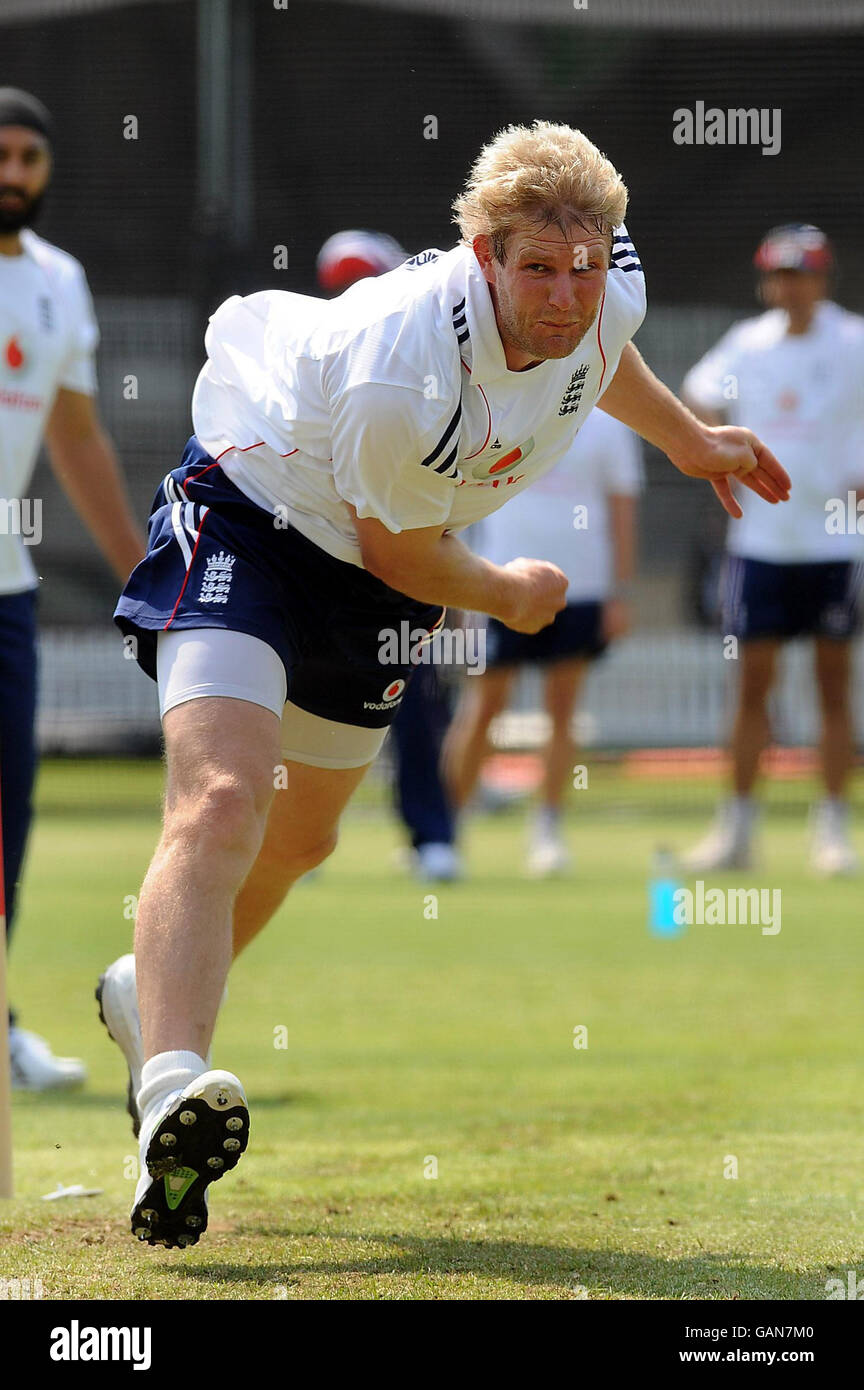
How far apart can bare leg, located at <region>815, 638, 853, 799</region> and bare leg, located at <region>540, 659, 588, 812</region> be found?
118 centimetres

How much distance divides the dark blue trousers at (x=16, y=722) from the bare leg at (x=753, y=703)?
16.3ft

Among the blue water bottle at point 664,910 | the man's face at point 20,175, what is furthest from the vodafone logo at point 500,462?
the blue water bottle at point 664,910

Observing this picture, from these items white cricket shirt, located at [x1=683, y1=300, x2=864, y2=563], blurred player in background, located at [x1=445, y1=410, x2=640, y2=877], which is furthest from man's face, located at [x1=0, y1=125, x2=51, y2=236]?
white cricket shirt, located at [x1=683, y1=300, x2=864, y2=563]

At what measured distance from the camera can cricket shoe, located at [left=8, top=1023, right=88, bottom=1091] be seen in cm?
482

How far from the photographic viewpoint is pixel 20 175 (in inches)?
196

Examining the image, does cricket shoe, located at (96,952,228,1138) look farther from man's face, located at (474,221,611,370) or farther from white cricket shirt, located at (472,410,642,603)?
white cricket shirt, located at (472,410,642,603)

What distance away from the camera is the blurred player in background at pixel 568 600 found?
9367 mm

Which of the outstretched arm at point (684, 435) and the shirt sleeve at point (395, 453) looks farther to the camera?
the outstretched arm at point (684, 435)

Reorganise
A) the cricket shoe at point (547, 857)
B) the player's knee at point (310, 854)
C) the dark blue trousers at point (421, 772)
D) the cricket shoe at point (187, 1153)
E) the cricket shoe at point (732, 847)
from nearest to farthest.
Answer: the cricket shoe at point (187, 1153), the player's knee at point (310, 854), the dark blue trousers at point (421, 772), the cricket shoe at point (732, 847), the cricket shoe at point (547, 857)

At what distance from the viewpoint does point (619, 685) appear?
14914mm

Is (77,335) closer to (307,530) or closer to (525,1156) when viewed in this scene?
(307,530)

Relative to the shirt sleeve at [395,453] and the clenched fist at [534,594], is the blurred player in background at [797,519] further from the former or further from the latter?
the shirt sleeve at [395,453]

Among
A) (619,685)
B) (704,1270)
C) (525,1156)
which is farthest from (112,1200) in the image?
(619,685)

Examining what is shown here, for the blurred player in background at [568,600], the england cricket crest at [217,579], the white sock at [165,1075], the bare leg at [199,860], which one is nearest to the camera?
the white sock at [165,1075]
